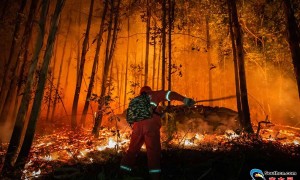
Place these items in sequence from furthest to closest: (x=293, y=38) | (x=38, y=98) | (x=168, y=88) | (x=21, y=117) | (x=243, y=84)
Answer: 1. (x=168, y=88)
2. (x=243, y=84)
3. (x=293, y=38)
4. (x=21, y=117)
5. (x=38, y=98)

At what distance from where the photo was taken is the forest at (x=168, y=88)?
643 centimetres

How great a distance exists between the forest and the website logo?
126mm

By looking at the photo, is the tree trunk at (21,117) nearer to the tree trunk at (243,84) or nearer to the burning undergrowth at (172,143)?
the burning undergrowth at (172,143)

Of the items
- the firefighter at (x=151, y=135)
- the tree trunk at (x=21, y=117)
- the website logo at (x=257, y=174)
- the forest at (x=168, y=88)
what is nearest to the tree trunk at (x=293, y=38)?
the forest at (x=168, y=88)

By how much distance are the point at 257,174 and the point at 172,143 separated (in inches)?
159

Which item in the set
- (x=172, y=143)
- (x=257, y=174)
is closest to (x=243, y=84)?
(x=172, y=143)

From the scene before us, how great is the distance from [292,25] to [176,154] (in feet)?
20.0

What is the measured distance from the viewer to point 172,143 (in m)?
8.73

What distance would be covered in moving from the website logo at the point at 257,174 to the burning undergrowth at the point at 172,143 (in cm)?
120

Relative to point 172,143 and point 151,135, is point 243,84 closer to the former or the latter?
point 172,143

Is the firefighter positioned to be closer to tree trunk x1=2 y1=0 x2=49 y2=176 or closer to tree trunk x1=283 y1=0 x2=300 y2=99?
tree trunk x1=2 y1=0 x2=49 y2=176

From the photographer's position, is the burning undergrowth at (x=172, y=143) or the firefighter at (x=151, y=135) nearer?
the firefighter at (x=151, y=135)

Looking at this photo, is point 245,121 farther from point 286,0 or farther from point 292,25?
point 286,0

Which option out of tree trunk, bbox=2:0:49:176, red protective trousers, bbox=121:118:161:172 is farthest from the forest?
red protective trousers, bbox=121:118:161:172
